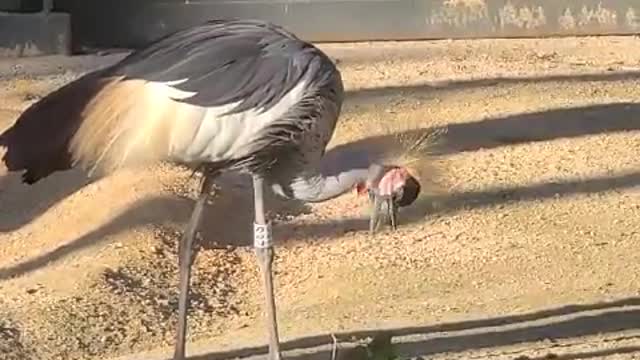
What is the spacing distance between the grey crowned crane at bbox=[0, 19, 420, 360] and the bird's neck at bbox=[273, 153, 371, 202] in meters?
0.01

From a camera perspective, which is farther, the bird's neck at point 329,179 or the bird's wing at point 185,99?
the bird's neck at point 329,179

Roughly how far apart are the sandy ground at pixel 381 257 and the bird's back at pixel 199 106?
60 cm

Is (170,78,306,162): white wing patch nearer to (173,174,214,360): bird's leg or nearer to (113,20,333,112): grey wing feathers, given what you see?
(113,20,333,112): grey wing feathers

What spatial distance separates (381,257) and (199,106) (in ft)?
8.41

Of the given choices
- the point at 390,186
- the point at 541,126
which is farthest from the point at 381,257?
the point at 541,126

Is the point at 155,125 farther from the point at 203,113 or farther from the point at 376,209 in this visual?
the point at 376,209

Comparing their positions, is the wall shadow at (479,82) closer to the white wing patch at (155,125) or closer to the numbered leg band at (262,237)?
the numbered leg band at (262,237)

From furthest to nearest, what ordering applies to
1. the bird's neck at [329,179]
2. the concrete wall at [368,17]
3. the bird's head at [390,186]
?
the concrete wall at [368,17] < the bird's neck at [329,179] < the bird's head at [390,186]

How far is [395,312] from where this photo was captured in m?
7.32

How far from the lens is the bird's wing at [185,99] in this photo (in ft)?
18.8

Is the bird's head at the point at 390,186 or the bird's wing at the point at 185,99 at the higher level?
the bird's wing at the point at 185,99

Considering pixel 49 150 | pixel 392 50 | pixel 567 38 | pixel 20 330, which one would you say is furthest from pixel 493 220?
pixel 567 38

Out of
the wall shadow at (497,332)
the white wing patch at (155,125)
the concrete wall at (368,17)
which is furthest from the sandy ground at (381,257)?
the concrete wall at (368,17)

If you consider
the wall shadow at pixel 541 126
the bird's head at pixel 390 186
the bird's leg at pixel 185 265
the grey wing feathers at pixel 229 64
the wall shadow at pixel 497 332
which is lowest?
the wall shadow at pixel 541 126
